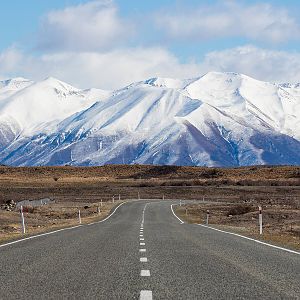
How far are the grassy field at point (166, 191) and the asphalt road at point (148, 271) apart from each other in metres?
15.4

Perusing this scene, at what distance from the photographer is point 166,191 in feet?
393

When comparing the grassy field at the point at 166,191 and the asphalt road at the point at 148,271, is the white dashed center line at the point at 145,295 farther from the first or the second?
the grassy field at the point at 166,191

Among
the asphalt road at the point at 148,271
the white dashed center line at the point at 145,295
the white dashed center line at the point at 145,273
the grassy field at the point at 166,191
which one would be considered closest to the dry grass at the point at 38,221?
the grassy field at the point at 166,191

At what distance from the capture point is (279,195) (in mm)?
101250

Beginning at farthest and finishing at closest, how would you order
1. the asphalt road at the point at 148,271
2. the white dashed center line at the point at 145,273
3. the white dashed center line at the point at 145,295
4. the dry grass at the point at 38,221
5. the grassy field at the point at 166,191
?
the grassy field at the point at 166,191
the dry grass at the point at 38,221
the white dashed center line at the point at 145,273
the asphalt road at the point at 148,271
the white dashed center line at the point at 145,295

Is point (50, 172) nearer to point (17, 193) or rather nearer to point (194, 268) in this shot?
point (17, 193)

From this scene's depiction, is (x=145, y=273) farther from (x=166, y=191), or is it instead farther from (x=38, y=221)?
(x=166, y=191)

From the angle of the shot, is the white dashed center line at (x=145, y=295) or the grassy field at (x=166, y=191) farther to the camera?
the grassy field at (x=166, y=191)

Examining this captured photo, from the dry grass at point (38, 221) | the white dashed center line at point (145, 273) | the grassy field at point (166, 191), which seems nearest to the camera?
the white dashed center line at point (145, 273)

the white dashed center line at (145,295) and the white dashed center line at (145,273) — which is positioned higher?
the white dashed center line at (145,273)

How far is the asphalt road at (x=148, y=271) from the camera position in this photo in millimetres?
11930

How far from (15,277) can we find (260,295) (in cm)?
498

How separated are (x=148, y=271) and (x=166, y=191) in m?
105

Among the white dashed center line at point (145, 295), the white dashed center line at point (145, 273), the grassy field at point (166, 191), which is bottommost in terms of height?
the white dashed center line at point (145, 295)
